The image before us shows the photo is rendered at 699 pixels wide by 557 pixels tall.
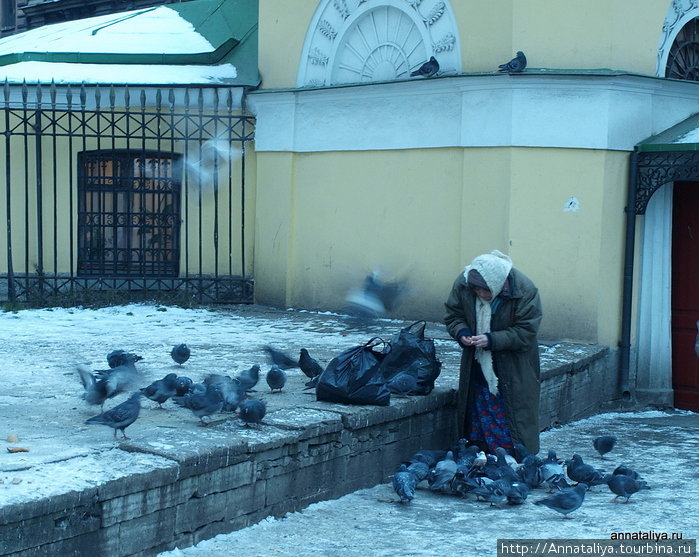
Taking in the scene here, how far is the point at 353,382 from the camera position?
283 inches

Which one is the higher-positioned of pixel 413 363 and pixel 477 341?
pixel 477 341

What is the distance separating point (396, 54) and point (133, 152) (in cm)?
386

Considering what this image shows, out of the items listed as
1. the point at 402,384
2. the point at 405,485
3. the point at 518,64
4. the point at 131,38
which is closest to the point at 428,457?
the point at 405,485

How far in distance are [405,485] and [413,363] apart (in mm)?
1341

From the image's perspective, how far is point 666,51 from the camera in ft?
36.4

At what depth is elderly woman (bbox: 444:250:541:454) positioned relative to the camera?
734 centimetres

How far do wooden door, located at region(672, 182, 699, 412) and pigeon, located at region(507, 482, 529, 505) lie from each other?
16.5 ft

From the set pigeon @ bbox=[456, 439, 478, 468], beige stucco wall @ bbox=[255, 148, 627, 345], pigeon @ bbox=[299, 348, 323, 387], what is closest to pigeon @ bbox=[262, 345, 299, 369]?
pigeon @ bbox=[299, 348, 323, 387]

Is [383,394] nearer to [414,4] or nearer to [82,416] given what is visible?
[82,416]

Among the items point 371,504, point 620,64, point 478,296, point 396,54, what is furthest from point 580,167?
point 371,504

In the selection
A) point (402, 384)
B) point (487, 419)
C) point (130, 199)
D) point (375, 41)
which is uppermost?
point (375, 41)

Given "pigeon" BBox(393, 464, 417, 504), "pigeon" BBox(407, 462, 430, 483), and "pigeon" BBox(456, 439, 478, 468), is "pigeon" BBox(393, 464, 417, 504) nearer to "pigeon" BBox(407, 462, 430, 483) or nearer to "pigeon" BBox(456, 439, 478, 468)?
"pigeon" BBox(407, 462, 430, 483)

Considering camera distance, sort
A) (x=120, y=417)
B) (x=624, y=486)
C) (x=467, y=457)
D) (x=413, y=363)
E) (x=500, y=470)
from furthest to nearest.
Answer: (x=413, y=363) → (x=467, y=457) → (x=500, y=470) → (x=624, y=486) → (x=120, y=417)

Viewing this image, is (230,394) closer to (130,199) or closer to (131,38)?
(130,199)
